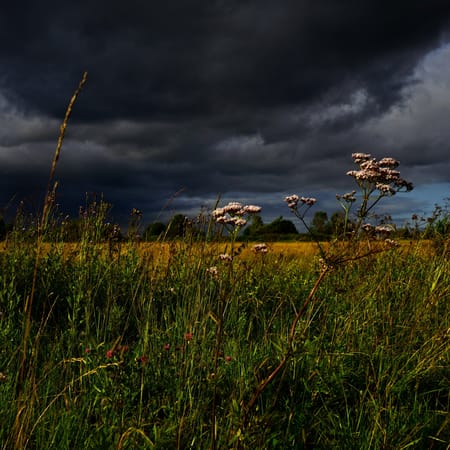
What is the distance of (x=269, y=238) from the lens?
306 inches

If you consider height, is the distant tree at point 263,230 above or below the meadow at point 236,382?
above

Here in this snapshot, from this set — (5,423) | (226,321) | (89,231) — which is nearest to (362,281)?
(226,321)

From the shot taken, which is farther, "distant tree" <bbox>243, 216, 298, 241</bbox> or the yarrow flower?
"distant tree" <bbox>243, 216, 298, 241</bbox>

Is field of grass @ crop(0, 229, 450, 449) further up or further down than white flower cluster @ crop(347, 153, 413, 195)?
further down

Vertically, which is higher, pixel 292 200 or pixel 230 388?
pixel 292 200

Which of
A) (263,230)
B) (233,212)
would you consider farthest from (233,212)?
(263,230)

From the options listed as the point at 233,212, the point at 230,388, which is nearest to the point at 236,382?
the point at 230,388

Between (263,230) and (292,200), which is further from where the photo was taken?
(263,230)

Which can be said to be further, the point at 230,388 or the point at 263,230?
the point at 263,230

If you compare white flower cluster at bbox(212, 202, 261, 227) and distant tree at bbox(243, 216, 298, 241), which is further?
distant tree at bbox(243, 216, 298, 241)

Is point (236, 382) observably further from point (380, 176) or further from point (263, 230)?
point (263, 230)

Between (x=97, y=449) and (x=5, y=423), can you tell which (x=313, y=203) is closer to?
(x=97, y=449)

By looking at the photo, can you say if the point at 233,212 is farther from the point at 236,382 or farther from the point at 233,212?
the point at 236,382

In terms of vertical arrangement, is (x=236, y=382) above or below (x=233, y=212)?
below
